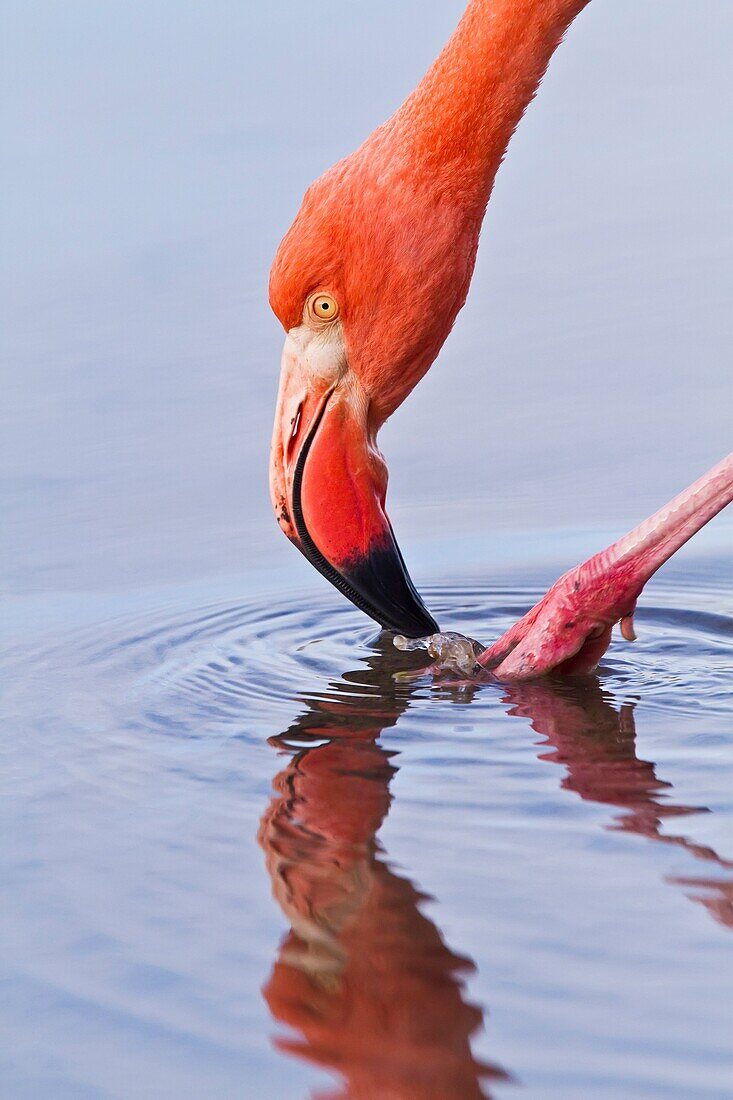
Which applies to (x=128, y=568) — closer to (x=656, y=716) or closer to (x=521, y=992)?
(x=656, y=716)

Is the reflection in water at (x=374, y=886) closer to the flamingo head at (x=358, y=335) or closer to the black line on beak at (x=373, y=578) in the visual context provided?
the black line on beak at (x=373, y=578)

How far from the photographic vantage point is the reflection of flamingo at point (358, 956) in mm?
2006

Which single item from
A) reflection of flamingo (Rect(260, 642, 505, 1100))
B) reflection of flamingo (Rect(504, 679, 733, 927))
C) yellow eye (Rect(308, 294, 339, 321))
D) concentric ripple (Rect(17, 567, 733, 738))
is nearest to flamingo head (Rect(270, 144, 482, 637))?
yellow eye (Rect(308, 294, 339, 321))

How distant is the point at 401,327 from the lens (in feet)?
11.7

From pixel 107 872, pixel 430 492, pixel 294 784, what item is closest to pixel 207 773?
pixel 294 784

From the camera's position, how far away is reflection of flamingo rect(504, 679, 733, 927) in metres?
2.57

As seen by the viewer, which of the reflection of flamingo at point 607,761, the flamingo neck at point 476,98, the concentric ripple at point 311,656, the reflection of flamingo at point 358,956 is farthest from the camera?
the flamingo neck at point 476,98

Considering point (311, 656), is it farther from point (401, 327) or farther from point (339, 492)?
point (401, 327)

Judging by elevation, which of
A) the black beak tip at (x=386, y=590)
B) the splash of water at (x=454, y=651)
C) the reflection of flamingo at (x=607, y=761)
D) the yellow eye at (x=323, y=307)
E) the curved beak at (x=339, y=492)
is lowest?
the reflection of flamingo at (x=607, y=761)

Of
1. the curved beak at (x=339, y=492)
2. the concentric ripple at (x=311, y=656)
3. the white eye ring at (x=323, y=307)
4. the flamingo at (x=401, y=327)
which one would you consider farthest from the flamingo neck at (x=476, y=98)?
the concentric ripple at (x=311, y=656)

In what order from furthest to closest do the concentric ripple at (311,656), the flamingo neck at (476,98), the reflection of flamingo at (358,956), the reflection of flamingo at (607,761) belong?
the flamingo neck at (476,98)
the concentric ripple at (311,656)
the reflection of flamingo at (607,761)
the reflection of flamingo at (358,956)

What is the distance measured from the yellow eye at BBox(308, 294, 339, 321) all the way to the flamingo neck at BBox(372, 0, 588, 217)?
1.13ft

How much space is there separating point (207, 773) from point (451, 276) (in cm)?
127

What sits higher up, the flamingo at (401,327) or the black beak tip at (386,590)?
the flamingo at (401,327)
